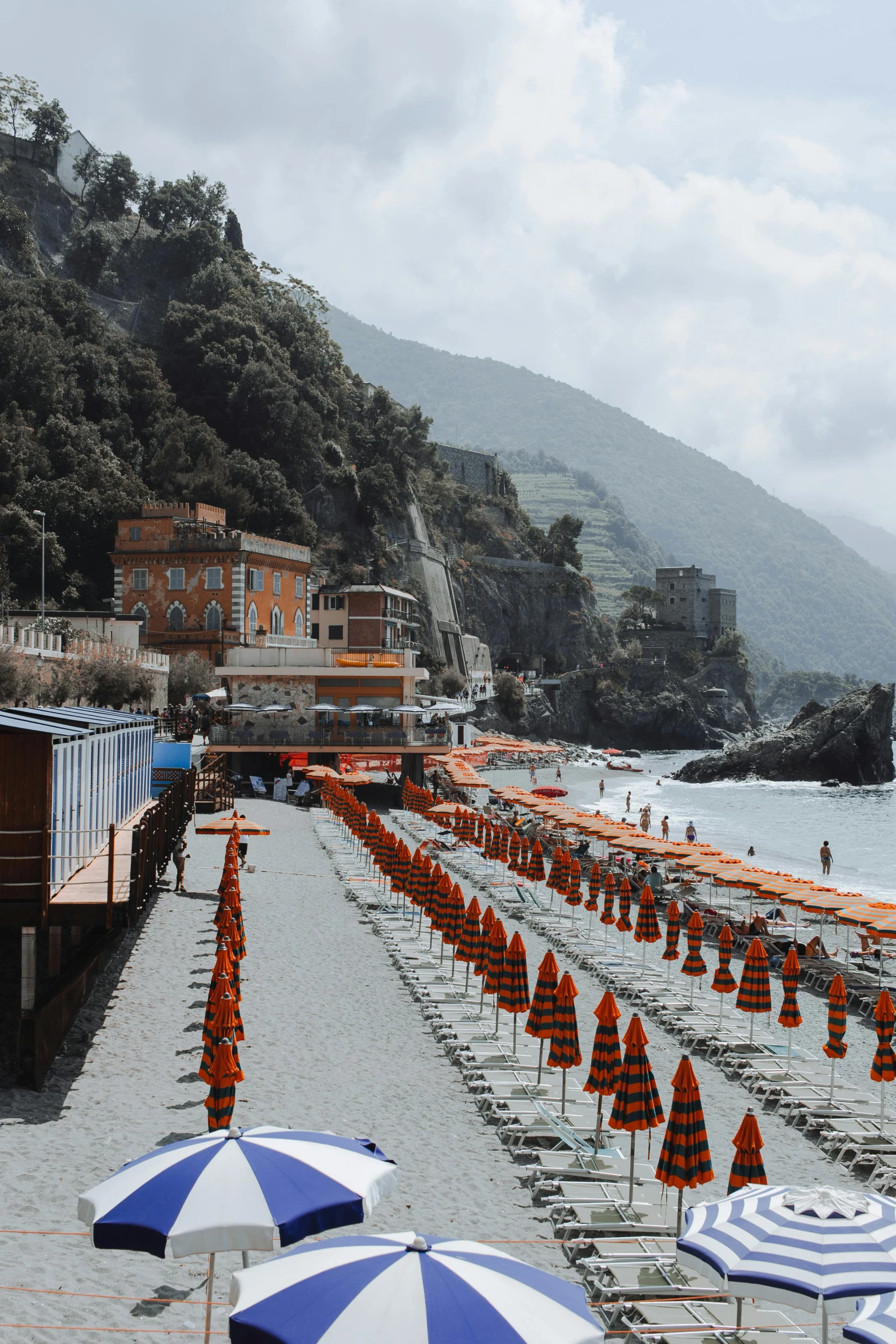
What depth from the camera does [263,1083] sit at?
40.0 ft

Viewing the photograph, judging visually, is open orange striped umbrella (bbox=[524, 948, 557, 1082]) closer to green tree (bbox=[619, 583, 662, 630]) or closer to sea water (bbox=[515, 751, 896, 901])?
sea water (bbox=[515, 751, 896, 901])

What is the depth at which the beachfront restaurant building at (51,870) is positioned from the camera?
1088 cm

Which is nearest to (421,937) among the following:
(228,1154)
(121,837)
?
(121,837)

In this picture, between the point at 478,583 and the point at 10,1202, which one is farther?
the point at 478,583

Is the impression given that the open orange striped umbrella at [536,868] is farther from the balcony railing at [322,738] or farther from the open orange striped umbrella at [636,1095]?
the balcony railing at [322,738]

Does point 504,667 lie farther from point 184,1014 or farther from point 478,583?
point 184,1014

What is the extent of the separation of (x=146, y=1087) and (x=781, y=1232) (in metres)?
7.55

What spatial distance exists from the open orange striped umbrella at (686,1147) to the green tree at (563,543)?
388 ft

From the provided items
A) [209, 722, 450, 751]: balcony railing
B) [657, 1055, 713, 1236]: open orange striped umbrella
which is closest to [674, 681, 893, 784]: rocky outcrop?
[209, 722, 450, 751]: balcony railing

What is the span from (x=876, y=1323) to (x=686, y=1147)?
3497mm

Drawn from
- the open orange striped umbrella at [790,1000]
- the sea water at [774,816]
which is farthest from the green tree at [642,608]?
the open orange striped umbrella at [790,1000]

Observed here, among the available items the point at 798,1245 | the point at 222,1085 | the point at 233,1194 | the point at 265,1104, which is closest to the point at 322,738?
the point at 265,1104

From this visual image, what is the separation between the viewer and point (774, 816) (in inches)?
2381

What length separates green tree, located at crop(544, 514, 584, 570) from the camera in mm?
127062
